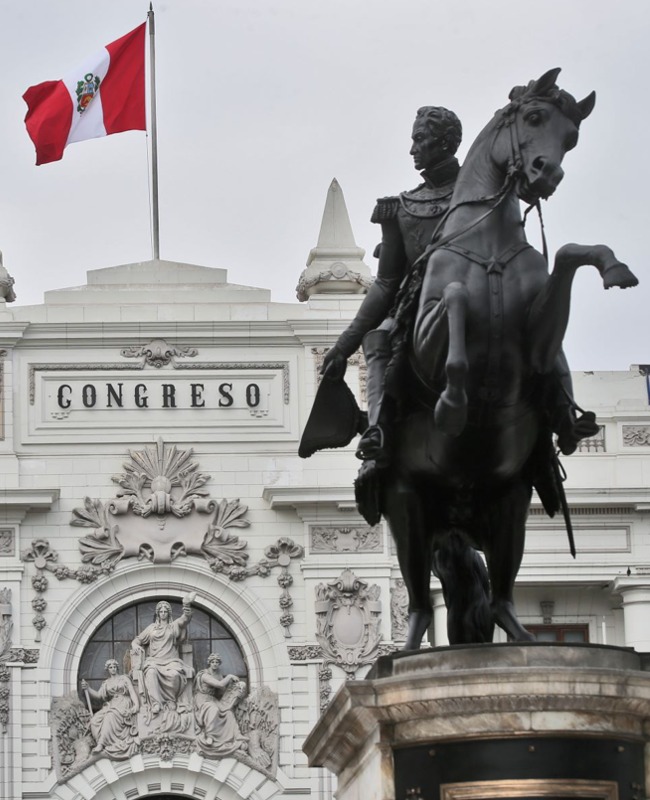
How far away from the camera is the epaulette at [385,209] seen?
35.2 feet

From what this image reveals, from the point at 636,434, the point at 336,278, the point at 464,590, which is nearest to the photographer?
the point at 464,590

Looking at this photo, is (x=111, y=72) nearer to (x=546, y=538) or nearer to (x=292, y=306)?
(x=292, y=306)

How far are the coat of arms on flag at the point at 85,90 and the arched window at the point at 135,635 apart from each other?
7.72 metres

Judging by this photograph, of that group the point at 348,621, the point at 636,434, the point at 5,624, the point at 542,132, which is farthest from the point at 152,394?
the point at 542,132

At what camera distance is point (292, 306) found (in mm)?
35531

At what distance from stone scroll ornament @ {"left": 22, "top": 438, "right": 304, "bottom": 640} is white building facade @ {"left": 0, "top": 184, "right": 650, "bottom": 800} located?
0.03 m

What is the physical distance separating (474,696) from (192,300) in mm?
27011

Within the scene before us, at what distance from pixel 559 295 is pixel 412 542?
1362mm

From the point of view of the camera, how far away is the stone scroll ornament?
34.6 metres

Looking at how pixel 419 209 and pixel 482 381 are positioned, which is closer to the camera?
pixel 482 381

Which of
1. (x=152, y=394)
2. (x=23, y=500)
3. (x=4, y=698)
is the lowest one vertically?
(x=4, y=698)

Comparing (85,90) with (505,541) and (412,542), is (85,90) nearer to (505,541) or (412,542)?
(412,542)

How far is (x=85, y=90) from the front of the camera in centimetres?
3659

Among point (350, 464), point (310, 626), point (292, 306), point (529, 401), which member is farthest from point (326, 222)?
point (529, 401)
